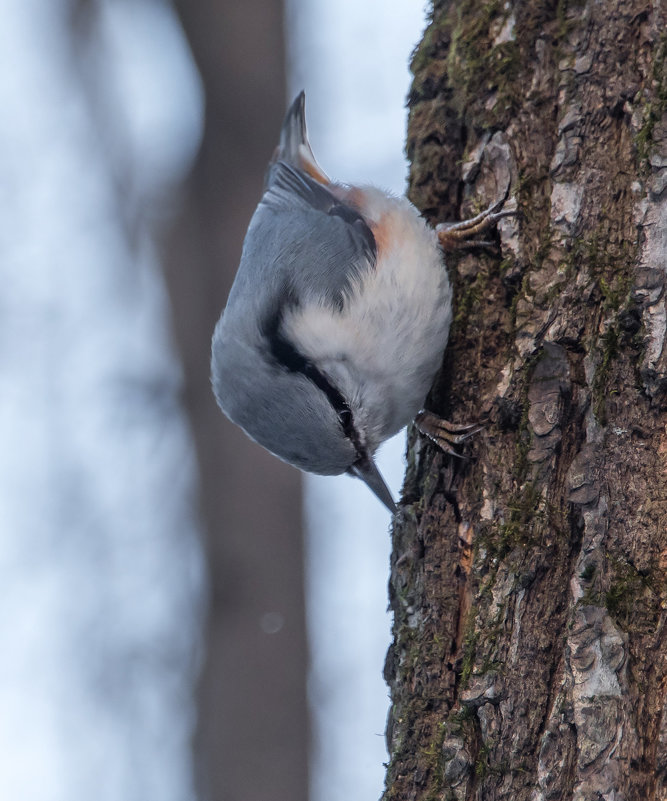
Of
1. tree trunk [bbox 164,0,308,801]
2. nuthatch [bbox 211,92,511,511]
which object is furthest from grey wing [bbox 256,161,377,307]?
tree trunk [bbox 164,0,308,801]

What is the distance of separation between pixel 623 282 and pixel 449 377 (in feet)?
1.98

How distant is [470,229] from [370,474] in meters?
0.68

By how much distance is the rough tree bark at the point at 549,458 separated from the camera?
4.61ft

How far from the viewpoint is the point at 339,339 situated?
2.29m

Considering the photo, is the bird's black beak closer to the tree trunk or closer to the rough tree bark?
the rough tree bark

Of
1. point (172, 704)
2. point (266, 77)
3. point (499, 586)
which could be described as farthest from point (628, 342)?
point (172, 704)

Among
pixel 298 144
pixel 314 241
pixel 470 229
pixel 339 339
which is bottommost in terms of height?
pixel 339 339

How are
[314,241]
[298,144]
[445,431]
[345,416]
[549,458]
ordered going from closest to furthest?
[549,458], [445,431], [345,416], [314,241], [298,144]

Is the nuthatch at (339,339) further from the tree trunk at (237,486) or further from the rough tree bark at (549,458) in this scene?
the tree trunk at (237,486)

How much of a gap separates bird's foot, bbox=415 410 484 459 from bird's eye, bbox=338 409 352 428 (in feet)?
0.72

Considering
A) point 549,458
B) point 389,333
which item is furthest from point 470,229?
point 549,458

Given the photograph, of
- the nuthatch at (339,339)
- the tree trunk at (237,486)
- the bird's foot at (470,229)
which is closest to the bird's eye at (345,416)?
Answer: the nuthatch at (339,339)

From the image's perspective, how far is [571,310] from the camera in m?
1.70

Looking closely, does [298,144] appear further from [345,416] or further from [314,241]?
[345,416]
